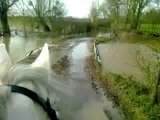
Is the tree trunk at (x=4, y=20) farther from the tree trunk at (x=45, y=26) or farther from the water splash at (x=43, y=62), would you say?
the water splash at (x=43, y=62)

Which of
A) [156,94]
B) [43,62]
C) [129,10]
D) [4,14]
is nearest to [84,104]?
[156,94]

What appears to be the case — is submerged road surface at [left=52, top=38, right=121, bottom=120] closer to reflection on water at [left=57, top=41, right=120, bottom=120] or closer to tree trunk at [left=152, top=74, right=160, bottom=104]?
reflection on water at [left=57, top=41, right=120, bottom=120]

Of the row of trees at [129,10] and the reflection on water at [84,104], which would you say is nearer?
the reflection on water at [84,104]

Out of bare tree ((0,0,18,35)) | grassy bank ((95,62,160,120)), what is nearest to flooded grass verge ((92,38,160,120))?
grassy bank ((95,62,160,120))

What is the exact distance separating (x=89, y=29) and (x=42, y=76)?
4867 cm

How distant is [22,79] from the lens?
167 centimetres

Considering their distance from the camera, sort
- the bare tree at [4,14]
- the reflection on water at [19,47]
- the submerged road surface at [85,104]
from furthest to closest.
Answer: the bare tree at [4,14]
the reflection on water at [19,47]
the submerged road surface at [85,104]

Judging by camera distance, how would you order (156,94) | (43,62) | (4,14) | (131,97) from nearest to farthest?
(43,62) < (156,94) < (131,97) < (4,14)

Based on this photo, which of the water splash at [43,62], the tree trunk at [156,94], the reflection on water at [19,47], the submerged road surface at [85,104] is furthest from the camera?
the reflection on water at [19,47]

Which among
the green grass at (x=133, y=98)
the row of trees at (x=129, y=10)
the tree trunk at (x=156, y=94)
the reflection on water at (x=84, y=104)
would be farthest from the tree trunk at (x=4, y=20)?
the tree trunk at (x=156, y=94)

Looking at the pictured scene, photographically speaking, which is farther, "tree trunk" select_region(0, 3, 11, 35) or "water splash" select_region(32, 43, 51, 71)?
"tree trunk" select_region(0, 3, 11, 35)

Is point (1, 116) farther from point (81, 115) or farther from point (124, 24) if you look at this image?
point (124, 24)

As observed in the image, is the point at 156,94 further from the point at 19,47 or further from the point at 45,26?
the point at 45,26

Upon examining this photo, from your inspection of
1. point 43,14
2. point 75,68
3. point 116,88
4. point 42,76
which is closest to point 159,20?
point 43,14
